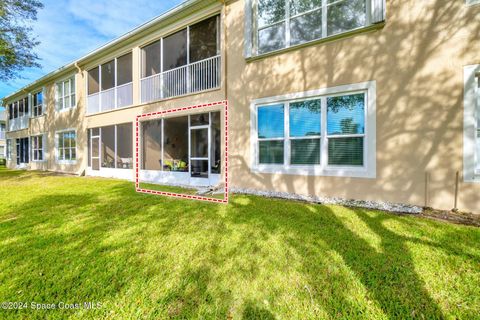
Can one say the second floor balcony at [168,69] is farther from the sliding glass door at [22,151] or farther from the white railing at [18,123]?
the sliding glass door at [22,151]

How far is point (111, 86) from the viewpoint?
43.7 feet

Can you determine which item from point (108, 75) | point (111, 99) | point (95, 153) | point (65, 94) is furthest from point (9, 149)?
point (111, 99)

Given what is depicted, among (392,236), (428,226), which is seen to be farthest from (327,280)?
(428,226)

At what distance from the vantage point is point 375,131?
5.85 metres

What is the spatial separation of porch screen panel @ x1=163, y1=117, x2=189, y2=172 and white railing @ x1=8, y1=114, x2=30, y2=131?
17556 millimetres

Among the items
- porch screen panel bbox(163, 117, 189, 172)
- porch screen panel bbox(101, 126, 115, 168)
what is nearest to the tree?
porch screen panel bbox(101, 126, 115, 168)

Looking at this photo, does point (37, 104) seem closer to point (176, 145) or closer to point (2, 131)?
point (176, 145)

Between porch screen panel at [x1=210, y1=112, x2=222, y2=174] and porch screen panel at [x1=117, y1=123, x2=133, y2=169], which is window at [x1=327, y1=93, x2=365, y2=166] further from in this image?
porch screen panel at [x1=117, y1=123, x2=133, y2=169]

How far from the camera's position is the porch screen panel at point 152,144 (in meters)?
10.9

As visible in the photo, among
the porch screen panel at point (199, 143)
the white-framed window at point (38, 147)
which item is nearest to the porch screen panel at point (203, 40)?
the porch screen panel at point (199, 143)

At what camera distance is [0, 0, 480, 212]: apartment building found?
16.9 feet

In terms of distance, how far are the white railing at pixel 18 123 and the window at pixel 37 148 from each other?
6.40 feet

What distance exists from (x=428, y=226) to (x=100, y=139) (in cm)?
1531

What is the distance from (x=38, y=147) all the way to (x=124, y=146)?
1225 centimetres
